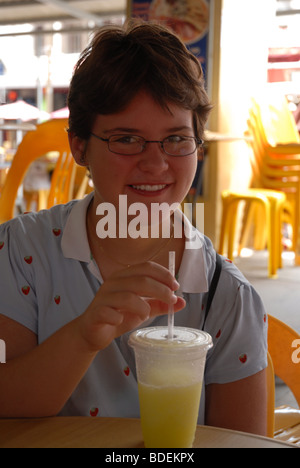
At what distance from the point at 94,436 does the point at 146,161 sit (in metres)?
0.54

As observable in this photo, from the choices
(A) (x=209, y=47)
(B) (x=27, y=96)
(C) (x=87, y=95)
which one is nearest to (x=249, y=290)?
(C) (x=87, y=95)

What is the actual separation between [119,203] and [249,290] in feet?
1.04

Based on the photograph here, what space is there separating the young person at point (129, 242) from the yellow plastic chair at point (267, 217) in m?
3.73

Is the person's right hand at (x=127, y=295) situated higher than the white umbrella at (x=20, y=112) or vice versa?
the white umbrella at (x=20, y=112)

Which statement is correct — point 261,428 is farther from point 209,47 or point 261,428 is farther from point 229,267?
point 209,47

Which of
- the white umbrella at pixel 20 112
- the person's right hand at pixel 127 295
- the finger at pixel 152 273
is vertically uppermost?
the white umbrella at pixel 20 112

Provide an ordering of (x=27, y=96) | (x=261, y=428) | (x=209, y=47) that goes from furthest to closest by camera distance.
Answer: (x=27, y=96)
(x=209, y=47)
(x=261, y=428)

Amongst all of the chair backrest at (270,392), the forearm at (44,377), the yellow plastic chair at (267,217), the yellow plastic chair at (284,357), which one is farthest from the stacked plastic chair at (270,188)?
the forearm at (44,377)

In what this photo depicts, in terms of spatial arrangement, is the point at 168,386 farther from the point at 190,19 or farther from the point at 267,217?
the point at 190,19

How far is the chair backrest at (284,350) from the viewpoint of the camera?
4.44ft

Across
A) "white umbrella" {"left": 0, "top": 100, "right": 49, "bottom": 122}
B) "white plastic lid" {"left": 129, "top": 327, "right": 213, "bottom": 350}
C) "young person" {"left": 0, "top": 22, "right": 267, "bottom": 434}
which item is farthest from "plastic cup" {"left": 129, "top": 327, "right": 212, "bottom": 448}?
"white umbrella" {"left": 0, "top": 100, "right": 49, "bottom": 122}

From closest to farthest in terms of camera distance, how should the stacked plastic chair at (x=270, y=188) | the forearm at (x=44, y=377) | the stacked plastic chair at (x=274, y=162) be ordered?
the forearm at (x=44, y=377), the stacked plastic chair at (x=270, y=188), the stacked plastic chair at (x=274, y=162)

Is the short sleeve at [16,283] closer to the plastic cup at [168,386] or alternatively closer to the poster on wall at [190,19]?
the plastic cup at [168,386]
